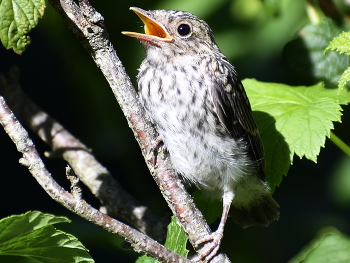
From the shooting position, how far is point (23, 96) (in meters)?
3.44

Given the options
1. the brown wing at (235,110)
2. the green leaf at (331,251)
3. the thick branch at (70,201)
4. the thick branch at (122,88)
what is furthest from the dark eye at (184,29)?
the green leaf at (331,251)

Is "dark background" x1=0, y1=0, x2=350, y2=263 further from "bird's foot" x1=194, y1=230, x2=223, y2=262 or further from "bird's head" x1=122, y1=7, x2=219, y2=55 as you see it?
"bird's foot" x1=194, y1=230, x2=223, y2=262

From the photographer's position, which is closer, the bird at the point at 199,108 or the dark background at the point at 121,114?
the bird at the point at 199,108

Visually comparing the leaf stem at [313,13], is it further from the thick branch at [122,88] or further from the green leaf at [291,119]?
the thick branch at [122,88]

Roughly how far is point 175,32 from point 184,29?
6cm

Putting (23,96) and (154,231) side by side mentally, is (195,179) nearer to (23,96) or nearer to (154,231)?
(154,231)

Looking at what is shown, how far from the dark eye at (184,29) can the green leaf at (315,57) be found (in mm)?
649

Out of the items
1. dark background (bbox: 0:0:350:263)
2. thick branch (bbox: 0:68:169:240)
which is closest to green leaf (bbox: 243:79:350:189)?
thick branch (bbox: 0:68:169:240)

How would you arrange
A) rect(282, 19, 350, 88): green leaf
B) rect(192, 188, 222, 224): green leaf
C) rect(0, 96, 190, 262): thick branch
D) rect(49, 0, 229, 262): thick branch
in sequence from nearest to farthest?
rect(0, 96, 190, 262): thick branch → rect(49, 0, 229, 262): thick branch → rect(192, 188, 222, 224): green leaf → rect(282, 19, 350, 88): green leaf

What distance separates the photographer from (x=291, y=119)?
111 inches

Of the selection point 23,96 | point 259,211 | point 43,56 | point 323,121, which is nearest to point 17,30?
point 23,96

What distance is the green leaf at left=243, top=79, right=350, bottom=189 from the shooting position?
264 centimetres

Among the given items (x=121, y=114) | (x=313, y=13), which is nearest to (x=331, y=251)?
(x=313, y=13)

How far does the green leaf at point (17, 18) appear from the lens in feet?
7.41
